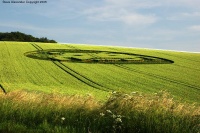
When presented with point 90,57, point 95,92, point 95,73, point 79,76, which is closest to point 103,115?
point 95,92

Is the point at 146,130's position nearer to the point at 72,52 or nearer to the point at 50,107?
the point at 50,107

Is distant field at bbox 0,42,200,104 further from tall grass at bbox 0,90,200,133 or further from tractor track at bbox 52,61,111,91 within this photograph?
tall grass at bbox 0,90,200,133

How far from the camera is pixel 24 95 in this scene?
1388 centimetres

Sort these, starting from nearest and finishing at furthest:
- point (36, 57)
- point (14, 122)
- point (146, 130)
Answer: point (146, 130)
point (14, 122)
point (36, 57)

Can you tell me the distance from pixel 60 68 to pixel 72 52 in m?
15.6

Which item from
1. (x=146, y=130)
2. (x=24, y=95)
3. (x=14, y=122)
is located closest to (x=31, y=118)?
(x=14, y=122)

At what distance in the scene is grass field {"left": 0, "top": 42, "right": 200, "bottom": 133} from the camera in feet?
35.2

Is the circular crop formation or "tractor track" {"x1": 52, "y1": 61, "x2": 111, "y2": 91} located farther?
the circular crop formation

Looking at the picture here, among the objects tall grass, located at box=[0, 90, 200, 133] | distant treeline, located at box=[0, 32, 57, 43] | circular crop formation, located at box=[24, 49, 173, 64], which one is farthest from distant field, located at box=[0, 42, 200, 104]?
distant treeline, located at box=[0, 32, 57, 43]

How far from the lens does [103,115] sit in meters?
11.1

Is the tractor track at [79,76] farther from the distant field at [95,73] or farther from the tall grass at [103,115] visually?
the tall grass at [103,115]

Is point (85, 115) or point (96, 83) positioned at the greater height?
point (85, 115)

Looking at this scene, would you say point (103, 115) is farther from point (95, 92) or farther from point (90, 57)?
point (90, 57)

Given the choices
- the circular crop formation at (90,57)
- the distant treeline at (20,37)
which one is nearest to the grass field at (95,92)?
the circular crop formation at (90,57)
